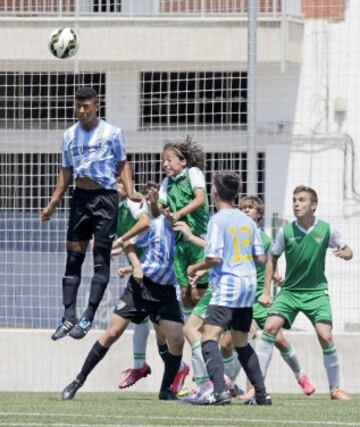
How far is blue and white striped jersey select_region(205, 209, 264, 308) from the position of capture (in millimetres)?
11867

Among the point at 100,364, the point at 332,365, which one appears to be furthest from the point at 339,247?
the point at 100,364

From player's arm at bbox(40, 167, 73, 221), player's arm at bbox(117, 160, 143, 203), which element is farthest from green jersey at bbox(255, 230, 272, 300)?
player's arm at bbox(40, 167, 73, 221)

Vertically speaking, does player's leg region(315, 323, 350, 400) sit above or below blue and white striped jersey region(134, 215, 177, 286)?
below

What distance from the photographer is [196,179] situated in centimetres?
1341

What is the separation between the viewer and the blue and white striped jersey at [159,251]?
513 inches

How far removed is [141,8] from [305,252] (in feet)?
24.5

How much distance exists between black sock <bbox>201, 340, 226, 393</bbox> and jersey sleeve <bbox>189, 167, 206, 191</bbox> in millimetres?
1859

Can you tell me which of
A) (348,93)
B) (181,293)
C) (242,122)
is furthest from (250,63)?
(348,93)

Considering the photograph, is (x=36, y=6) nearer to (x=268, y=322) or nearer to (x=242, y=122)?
(x=242, y=122)

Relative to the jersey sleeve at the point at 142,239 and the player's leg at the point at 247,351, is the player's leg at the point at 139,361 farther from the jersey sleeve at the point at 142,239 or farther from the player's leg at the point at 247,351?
the player's leg at the point at 247,351

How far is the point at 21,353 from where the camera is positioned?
56.5ft

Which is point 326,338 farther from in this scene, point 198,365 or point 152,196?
point 152,196

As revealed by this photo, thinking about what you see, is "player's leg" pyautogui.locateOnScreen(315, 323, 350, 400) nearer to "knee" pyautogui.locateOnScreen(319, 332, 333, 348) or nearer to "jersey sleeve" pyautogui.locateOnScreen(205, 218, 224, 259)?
"knee" pyautogui.locateOnScreen(319, 332, 333, 348)

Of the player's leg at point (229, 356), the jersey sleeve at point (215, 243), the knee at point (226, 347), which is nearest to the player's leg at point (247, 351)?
the jersey sleeve at point (215, 243)
